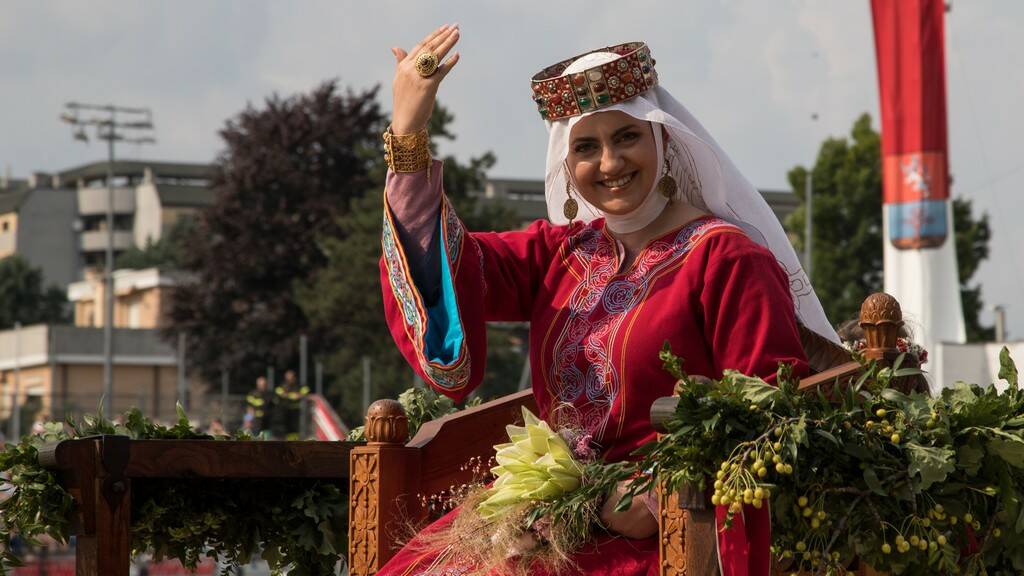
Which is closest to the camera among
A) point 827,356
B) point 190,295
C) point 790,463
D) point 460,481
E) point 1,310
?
point 790,463

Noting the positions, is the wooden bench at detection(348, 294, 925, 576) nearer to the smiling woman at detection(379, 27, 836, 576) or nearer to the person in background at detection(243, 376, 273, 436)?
the smiling woman at detection(379, 27, 836, 576)

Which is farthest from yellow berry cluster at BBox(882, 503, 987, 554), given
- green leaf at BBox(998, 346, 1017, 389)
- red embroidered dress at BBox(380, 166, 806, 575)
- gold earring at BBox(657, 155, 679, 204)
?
gold earring at BBox(657, 155, 679, 204)

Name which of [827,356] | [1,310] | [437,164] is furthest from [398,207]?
[1,310]

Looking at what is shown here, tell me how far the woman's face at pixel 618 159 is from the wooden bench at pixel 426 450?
58cm

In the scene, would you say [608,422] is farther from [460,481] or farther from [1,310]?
[1,310]

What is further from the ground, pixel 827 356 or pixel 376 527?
pixel 827 356

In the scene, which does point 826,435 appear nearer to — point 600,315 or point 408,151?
point 600,315

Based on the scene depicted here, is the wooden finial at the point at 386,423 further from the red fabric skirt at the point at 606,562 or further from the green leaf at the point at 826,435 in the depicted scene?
the green leaf at the point at 826,435

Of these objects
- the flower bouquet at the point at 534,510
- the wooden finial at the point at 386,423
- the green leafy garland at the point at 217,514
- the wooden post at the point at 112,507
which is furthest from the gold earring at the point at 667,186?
the wooden post at the point at 112,507

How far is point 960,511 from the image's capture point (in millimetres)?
3389

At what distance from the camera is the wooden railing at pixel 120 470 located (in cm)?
432

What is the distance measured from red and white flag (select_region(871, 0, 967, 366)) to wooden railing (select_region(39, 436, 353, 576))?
21191 millimetres

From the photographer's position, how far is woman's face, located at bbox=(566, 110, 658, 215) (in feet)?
14.0

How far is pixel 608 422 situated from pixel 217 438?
1.22m
